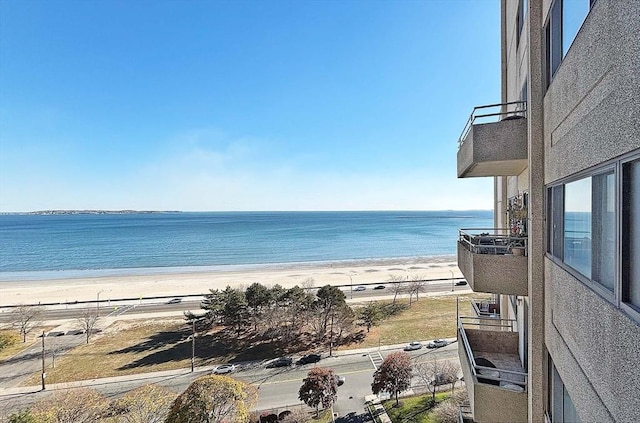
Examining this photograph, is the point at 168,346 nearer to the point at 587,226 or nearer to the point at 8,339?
the point at 8,339

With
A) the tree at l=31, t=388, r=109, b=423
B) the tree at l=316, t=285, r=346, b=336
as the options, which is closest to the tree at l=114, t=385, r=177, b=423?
the tree at l=31, t=388, r=109, b=423

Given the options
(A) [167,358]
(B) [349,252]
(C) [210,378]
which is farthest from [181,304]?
(B) [349,252]

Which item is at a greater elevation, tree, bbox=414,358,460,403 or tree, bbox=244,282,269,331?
tree, bbox=244,282,269,331

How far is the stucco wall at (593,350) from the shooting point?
2564 mm

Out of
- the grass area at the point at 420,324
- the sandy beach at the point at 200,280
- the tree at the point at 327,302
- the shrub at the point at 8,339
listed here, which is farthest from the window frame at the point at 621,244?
the sandy beach at the point at 200,280

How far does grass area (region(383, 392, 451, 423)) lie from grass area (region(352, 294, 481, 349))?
7.72 metres

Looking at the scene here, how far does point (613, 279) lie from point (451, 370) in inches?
772

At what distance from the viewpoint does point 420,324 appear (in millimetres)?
30500

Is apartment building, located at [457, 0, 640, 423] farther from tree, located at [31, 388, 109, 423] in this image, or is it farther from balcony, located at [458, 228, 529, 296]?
tree, located at [31, 388, 109, 423]

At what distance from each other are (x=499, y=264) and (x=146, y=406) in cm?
1544

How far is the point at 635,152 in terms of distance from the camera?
8.24 ft

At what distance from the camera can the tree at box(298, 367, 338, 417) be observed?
56.2ft

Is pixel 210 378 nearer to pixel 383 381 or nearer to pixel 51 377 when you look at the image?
pixel 383 381

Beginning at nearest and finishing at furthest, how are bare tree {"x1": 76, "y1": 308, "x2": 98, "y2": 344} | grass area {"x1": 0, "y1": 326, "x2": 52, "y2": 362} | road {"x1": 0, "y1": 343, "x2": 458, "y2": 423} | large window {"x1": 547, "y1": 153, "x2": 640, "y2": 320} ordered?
large window {"x1": 547, "y1": 153, "x2": 640, "y2": 320}, road {"x1": 0, "y1": 343, "x2": 458, "y2": 423}, grass area {"x1": 0, "y1": 326, "x2": 52, "y2": 362}, bare tree {"x1": 76, "y1": 308, "x2": 98, "y2": 344}
